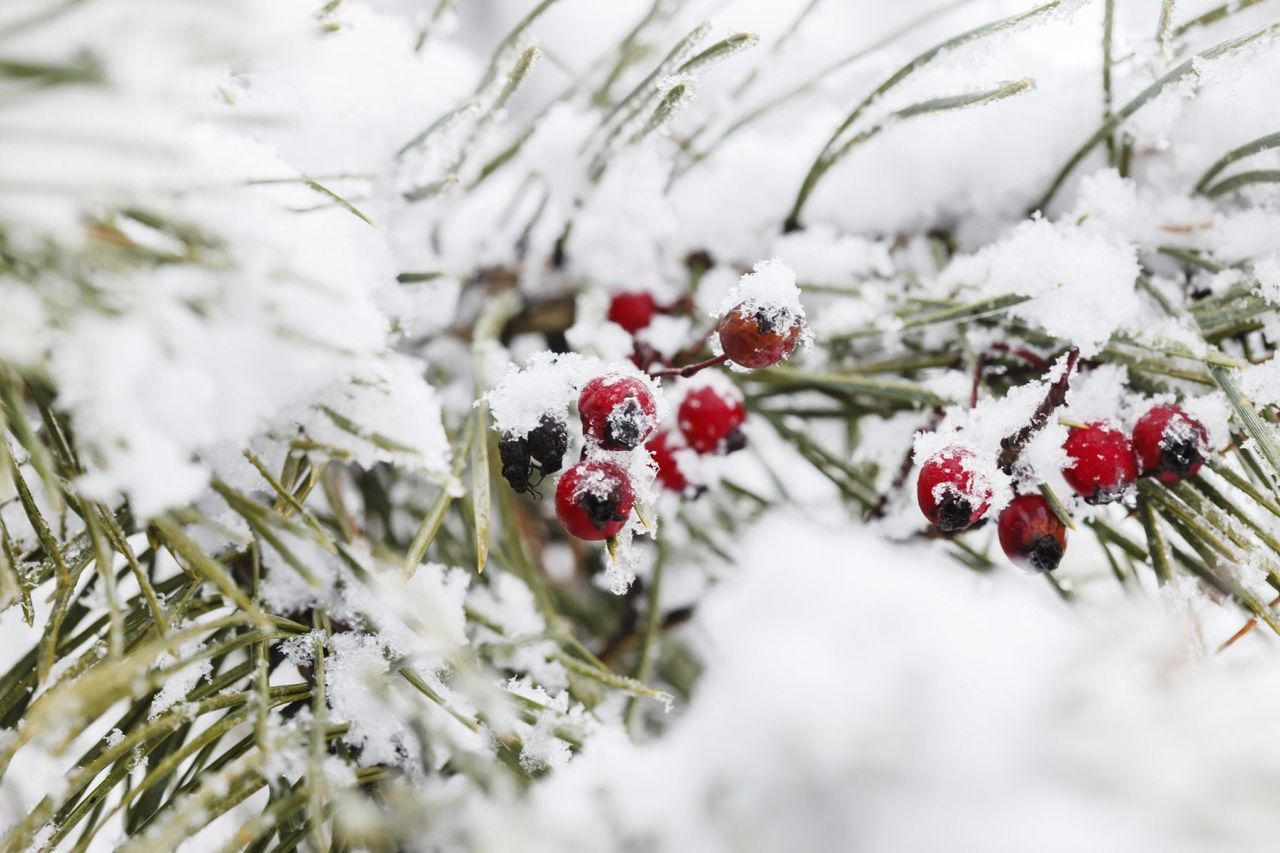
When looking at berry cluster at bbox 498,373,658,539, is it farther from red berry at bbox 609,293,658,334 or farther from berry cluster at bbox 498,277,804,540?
red berry at bbox 609,293,658,334

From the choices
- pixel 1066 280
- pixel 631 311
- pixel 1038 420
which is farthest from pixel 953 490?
pixel 631 311

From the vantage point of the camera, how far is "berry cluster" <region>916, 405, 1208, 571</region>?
0.54m

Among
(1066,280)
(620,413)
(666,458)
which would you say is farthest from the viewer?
(666,458)

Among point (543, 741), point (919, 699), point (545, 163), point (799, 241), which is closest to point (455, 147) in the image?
point (545, 163)

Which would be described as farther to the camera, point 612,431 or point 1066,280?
point 1066,280

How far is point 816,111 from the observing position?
3.78 feet

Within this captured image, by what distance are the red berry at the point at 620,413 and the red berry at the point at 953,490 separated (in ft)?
0.58

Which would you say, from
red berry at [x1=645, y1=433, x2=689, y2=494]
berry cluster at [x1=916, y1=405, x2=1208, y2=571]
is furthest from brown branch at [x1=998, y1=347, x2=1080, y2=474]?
red berry at [x1=645, y1=433, x2=689, y2=494]

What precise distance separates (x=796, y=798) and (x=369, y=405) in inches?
12.2

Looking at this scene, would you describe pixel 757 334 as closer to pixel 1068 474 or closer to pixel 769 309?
pixel 769 309

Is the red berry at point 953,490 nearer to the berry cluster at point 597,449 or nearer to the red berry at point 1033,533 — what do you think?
the red berry at point 1033,533

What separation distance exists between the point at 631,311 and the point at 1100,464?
16.8 inches

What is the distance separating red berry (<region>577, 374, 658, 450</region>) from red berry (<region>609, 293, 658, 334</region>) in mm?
300

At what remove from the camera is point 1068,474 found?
1.88 ft
